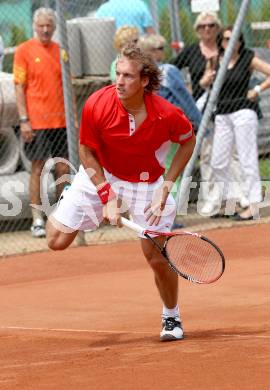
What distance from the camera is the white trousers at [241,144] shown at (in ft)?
41.3

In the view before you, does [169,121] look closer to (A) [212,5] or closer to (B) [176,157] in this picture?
(B) [176,157]

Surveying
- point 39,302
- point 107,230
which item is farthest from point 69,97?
point 39,302

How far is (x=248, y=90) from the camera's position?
1267cm

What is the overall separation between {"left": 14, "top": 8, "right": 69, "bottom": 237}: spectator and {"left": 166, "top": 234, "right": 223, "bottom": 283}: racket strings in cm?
494

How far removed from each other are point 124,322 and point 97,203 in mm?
1109

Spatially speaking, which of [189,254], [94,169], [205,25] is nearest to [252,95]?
[205,25]

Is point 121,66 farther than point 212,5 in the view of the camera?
No

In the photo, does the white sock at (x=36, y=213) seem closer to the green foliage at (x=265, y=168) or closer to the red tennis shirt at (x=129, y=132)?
the green foliage at (x=265, y=168)

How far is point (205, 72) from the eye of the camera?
1291 cm

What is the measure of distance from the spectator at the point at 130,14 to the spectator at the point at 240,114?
3.66 feet

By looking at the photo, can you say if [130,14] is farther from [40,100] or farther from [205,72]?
[40,100]

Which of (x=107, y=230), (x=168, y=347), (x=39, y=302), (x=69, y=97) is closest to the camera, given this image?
(x=168, y=347)

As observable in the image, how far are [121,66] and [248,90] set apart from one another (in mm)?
5342

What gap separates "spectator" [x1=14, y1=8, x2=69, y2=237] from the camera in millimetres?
12031
